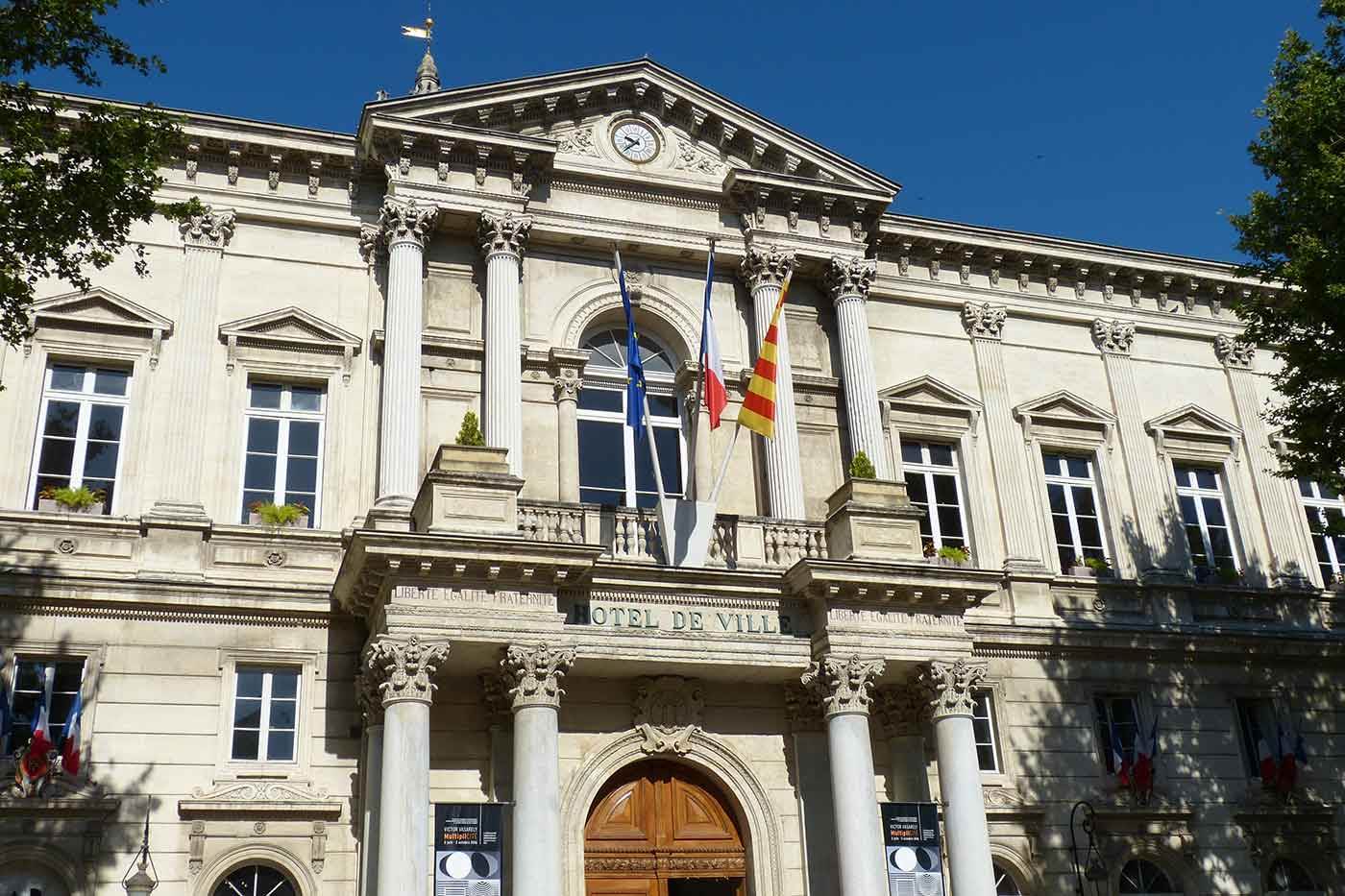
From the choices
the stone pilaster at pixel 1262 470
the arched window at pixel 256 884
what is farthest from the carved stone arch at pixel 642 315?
the stone pilaster at pixel 1262 470

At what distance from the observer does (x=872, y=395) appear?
22219 millimetres

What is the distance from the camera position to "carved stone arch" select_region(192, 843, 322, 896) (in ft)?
54.7

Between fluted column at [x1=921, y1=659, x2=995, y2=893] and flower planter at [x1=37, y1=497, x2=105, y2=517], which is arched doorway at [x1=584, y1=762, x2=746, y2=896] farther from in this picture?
flower planter at [x1=37, y1=497, x2=105, y2=517]

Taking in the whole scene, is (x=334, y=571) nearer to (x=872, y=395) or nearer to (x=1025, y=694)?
(x=872, y=395)

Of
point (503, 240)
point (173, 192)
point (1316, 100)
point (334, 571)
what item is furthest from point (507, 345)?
point (1316, 100)

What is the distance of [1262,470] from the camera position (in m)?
25.7

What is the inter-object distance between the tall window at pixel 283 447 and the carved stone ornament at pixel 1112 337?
14455 millimetres

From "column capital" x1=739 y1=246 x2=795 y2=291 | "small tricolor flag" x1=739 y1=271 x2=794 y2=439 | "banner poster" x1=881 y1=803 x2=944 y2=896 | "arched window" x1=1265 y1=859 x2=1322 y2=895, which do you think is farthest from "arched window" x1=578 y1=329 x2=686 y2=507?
"arched window" x1=1265 y1=859 x2=1322 y2=895

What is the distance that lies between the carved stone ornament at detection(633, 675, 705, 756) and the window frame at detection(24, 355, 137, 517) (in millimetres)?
7756

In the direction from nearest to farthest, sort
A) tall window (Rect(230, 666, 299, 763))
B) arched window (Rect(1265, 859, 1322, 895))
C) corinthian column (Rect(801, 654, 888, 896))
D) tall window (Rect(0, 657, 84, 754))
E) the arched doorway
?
tall window (Rect(0, 657, 84, 754)) < corinthian column (Rect(801, 654, 888, 896)) < tall window (Rect(230, 666, 299, 763)) < the arched doorway < arched window (Rect(1265, 859, 1322, 895))

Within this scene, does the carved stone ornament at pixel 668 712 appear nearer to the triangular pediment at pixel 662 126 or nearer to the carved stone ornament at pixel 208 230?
the triangular pediment at pixel 662 126

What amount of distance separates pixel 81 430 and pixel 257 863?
21.6 ft

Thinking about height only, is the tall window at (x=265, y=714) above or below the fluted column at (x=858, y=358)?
below

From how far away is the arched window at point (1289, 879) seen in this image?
2195 cm
